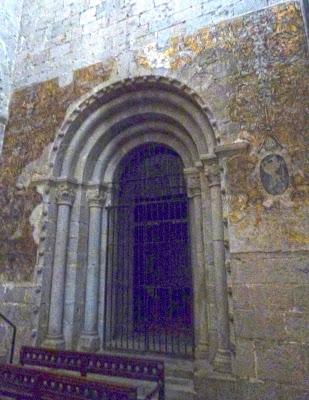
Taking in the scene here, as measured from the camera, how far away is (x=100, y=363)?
3.34m

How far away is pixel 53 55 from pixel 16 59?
890 millimetres

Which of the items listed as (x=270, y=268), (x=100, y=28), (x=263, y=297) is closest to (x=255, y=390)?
(x=263, y=297)

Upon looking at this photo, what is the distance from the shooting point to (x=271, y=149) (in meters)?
3.68

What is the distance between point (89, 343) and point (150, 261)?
1383 millimetres

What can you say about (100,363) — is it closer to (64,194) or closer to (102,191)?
(64,194)

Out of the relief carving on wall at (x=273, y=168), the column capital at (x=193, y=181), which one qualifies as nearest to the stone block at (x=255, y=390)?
the relief carving on wall at (x=273, y=168)

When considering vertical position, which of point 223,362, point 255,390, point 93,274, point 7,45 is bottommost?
point 255,390

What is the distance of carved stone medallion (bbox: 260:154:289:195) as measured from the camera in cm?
354

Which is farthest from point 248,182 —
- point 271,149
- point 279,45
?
point 279,45

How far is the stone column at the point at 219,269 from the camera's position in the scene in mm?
3539

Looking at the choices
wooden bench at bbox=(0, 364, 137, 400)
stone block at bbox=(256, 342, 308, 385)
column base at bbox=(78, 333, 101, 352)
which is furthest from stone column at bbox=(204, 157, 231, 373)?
column base at bbox=(78, 333, 101, 352)

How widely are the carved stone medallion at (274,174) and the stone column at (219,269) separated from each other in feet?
1.92

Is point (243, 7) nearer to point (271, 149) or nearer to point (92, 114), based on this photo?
point (271, 149)

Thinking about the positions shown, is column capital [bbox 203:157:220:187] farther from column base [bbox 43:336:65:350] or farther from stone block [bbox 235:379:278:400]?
A: column base [bbox 43:336:65:350]
